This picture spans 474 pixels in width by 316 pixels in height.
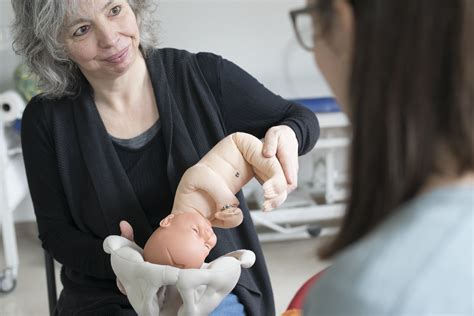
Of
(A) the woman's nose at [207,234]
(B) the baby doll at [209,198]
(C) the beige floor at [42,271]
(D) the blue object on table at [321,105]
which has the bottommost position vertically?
(C) the beige floor at [42,271]

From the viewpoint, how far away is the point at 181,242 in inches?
50.1

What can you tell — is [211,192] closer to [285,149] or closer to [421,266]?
[285,149]

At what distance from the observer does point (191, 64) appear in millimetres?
1595

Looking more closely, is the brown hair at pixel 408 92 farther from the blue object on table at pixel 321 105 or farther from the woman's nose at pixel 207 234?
the blue object on table at pixel 321 105

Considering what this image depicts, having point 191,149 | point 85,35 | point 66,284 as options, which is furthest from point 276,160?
point 66,284

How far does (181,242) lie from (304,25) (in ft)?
1.97

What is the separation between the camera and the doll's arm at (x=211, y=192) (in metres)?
1.36

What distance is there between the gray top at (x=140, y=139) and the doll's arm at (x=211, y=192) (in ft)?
0.65

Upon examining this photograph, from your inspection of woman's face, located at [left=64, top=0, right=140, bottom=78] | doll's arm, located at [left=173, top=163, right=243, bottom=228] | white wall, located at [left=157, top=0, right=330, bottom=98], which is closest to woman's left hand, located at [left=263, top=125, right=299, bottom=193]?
doll's arm, located at [left=173, top=163, right=243, bottom=228]

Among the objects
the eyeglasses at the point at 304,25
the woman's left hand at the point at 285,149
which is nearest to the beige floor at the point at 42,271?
the woman's left hand at the point at 285,149

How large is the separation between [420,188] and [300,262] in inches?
91.0

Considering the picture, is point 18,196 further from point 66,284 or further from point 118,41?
point 118,41

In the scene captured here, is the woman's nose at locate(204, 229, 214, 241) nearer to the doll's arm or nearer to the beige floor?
the doll's arm

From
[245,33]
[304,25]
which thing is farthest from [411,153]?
[245,33]
